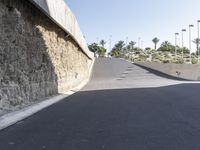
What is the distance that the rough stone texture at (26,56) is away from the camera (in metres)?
13.0

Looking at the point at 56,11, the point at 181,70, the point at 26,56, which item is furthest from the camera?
the point at 181,70

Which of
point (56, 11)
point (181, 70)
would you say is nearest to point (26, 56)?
point (56, 11)

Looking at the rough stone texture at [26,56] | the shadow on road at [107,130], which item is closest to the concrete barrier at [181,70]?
the rough stone texture at [26,56]

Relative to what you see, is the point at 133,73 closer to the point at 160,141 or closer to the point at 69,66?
the point at 69,66

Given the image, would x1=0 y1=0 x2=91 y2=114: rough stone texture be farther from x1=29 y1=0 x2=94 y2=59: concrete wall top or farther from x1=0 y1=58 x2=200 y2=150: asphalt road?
x1=0 y1=58 x2=200 y2=150: asphalt road

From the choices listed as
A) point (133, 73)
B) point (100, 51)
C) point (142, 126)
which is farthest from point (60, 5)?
point (100, 51)

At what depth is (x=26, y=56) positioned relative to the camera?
15648 mm

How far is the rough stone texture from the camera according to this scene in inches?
512

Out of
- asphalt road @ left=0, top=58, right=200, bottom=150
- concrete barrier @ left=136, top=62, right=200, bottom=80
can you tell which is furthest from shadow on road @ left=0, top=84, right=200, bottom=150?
concrete barrier @ left=136, top=62, right=200, bottom=80

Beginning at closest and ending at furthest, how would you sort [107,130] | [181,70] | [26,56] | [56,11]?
1. [107,130]
2. [26,56]
3. [56,11]
4. [181,70]

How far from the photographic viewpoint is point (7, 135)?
350 inches

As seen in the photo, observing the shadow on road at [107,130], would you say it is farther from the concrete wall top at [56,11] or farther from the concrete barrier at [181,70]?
the concrete barrier at [181,70]

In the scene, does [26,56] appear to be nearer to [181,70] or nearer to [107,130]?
[107,130]

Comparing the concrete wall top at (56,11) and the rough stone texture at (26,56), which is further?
the concrete wall top at (56,11)
